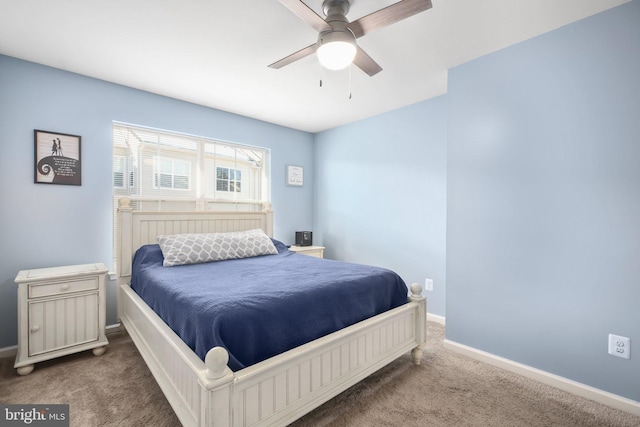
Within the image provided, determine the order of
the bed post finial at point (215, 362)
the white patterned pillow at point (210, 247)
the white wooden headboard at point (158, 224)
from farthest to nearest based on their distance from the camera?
the white wooden headboard at point (158, 224)
the white patterned pillow at point (210, 247)
the bed post finial at point (215, 362)

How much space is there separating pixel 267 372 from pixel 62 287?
6.26 ft

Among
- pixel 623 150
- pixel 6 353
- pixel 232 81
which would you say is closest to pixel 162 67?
pixel 232 81

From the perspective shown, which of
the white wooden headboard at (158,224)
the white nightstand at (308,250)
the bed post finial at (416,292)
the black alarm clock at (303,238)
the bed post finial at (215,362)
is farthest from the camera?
the black alarm clock at (303,238)

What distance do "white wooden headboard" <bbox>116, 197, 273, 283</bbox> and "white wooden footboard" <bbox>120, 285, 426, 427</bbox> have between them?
80 centimetres

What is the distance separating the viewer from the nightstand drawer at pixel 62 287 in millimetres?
2055

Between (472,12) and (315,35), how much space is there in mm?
1008

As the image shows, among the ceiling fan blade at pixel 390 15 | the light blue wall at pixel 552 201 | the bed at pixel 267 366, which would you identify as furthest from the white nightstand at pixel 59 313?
the light blue wall at pixel 552 201

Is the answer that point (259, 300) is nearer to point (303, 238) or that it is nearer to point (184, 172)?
point (184, 172)

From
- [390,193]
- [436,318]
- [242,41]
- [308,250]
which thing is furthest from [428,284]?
[242,41]

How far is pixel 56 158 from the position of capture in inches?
96.8

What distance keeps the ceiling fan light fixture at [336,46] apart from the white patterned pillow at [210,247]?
1.91 meters

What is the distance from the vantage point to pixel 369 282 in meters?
2.00

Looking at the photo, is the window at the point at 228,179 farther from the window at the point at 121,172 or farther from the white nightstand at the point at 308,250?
the white nightstand at the point at 308,250

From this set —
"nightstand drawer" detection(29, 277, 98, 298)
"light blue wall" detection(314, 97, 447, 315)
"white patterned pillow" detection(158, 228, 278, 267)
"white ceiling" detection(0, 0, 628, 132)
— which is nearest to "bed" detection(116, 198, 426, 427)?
"nightstand drawer" detection(29, 277, 98, 298)
